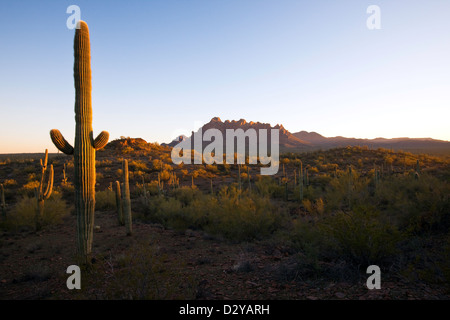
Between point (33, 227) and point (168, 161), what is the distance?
2299cm

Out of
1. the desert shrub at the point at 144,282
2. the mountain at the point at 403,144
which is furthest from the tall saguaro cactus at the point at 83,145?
the mountain at the point at 403,144

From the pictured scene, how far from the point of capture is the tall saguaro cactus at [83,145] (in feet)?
21.0

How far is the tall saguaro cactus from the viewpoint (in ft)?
21.0

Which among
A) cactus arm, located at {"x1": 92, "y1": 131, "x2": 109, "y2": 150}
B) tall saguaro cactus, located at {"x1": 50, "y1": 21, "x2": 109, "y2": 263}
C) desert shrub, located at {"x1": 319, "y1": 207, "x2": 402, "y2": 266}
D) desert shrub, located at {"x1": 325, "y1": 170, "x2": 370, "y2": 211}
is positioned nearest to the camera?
desert shrub, located at {"x1": 319, "y1": 207, "x2": 402, "y2": 266}

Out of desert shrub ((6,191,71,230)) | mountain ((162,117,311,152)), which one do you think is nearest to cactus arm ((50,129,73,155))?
desert shrub ((6,191,71,230))

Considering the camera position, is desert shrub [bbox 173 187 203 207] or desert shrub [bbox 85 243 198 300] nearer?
desert shrub [bbox 85 243 198 300]

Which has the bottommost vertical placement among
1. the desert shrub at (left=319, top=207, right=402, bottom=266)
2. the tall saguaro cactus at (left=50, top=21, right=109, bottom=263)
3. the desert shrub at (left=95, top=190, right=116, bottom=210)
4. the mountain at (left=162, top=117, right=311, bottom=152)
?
the desert shrub at (left=95, top=190, right=116, bottom=210)

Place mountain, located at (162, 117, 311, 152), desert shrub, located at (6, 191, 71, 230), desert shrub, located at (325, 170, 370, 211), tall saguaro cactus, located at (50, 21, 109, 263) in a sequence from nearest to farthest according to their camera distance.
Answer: tall saguaro cactus, located at (50, 21, 109, 263), desert shrub, located at (6, 191, 71, 230), desert shrub, located at (325, 170, 370, 211), mountain, located at (162, 117, 311, 152)

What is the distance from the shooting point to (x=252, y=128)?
3925 inches

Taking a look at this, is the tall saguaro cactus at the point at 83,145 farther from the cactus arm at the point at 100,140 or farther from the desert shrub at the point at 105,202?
the desert shrub at the point at 105,202

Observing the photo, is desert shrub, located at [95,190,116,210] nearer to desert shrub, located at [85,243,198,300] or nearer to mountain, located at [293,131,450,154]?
desert shrub, located at [85,243,198,300]

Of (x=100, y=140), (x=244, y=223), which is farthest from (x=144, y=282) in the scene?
(x=244, y=223)
